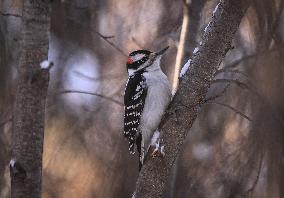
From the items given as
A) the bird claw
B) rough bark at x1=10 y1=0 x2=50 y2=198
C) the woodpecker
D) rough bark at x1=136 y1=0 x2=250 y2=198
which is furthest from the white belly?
rough bark at x1=10 y1=0 x2=50 y2=198

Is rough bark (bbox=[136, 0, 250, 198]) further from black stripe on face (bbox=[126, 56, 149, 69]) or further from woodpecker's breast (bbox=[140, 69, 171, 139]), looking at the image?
black stripe on face (bbox=[126, 56, 149, 69])

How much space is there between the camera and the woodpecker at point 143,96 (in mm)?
3385

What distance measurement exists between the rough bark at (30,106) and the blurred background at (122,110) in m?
3.07

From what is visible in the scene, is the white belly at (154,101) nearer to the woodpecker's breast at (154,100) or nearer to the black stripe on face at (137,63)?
the woodpecker's breast at (154,100)

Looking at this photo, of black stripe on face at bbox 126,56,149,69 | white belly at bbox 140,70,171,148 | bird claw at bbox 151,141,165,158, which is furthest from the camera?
black stripe on face at bbox 126,56,149,69

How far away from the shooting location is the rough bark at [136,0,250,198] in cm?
246

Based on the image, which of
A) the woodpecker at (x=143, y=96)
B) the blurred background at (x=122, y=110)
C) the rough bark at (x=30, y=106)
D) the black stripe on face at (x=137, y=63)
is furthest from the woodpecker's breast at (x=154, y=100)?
the blurred background at (x=122, y=110)

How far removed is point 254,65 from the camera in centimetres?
550

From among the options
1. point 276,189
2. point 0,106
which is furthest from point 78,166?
point 276,189

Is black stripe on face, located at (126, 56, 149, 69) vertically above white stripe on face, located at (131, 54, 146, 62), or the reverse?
white stripe on face, located at (131, 54, 146, 62)

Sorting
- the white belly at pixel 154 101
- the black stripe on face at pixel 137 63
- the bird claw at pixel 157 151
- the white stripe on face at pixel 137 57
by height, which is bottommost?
the bird claw at pixel 157 151

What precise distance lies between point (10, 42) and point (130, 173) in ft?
5.92

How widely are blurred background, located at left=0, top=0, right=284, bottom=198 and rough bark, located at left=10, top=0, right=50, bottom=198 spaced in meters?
3.07

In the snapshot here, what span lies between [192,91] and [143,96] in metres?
0.92
